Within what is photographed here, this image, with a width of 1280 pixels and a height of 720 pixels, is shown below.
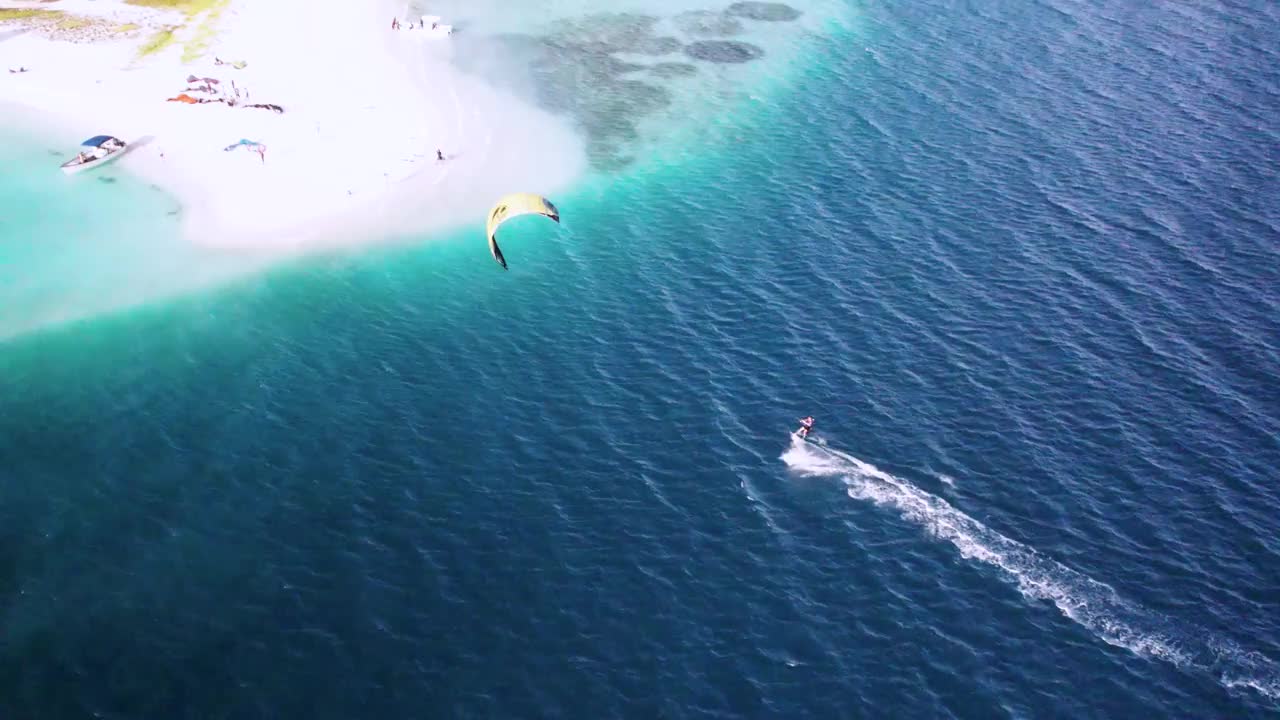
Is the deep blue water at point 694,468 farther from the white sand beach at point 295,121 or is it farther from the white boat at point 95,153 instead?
the white boat at point 95,153

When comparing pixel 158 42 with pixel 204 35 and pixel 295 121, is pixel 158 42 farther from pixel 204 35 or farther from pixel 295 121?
pixel 295 121

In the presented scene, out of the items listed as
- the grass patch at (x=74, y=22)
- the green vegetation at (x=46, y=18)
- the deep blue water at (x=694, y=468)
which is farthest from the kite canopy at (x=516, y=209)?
the grass patch at (x=74, y=22)

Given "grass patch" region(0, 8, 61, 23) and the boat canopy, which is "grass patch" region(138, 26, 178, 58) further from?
the boat canopy

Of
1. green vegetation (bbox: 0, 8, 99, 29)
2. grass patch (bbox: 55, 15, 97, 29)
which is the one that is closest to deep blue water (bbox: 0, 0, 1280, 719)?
grass patch (bbox: 55, 15, 97, 29)

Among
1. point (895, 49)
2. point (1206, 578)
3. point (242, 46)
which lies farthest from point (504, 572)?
point (895, 49)

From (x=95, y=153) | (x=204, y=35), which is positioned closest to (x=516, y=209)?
(x=95, y=153)

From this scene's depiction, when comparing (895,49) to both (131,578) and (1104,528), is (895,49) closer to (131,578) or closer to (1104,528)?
(1104,528)
